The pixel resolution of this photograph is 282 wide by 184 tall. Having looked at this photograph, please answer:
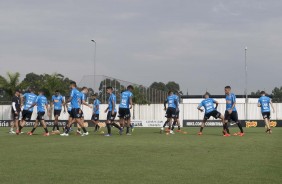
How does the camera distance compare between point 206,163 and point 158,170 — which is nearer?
point 158,170

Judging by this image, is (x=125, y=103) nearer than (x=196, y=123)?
Yes

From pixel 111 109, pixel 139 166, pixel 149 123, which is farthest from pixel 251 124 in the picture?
pixel 139 166

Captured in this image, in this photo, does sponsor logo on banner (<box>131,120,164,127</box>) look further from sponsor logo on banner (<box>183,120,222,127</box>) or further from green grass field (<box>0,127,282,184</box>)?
green grass field (<box>0,127,282,184</box>)

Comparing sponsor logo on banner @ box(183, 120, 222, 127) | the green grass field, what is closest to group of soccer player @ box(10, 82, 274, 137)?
the green grass field

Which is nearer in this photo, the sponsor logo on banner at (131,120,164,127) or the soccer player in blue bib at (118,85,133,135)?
the soccer player in blue bib at (118,85,133,135)

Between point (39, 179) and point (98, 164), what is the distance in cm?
187

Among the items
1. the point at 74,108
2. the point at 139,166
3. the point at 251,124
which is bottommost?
the point at 139,166

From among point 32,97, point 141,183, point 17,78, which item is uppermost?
point 17,78

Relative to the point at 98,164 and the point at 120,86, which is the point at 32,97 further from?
the point at 120,86

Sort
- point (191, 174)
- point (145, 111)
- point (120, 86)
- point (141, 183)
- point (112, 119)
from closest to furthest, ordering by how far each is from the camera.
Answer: point (141, 183), point (191, 174), point (112, 119), point (120, 86), point (145, 111)

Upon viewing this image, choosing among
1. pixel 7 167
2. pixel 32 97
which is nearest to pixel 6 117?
pixel 32 97

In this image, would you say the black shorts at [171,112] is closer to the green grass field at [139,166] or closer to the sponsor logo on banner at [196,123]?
the green grass field at [139,166]

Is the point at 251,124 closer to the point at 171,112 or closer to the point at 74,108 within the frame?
the point at 171,112

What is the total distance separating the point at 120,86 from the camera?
134 feet
